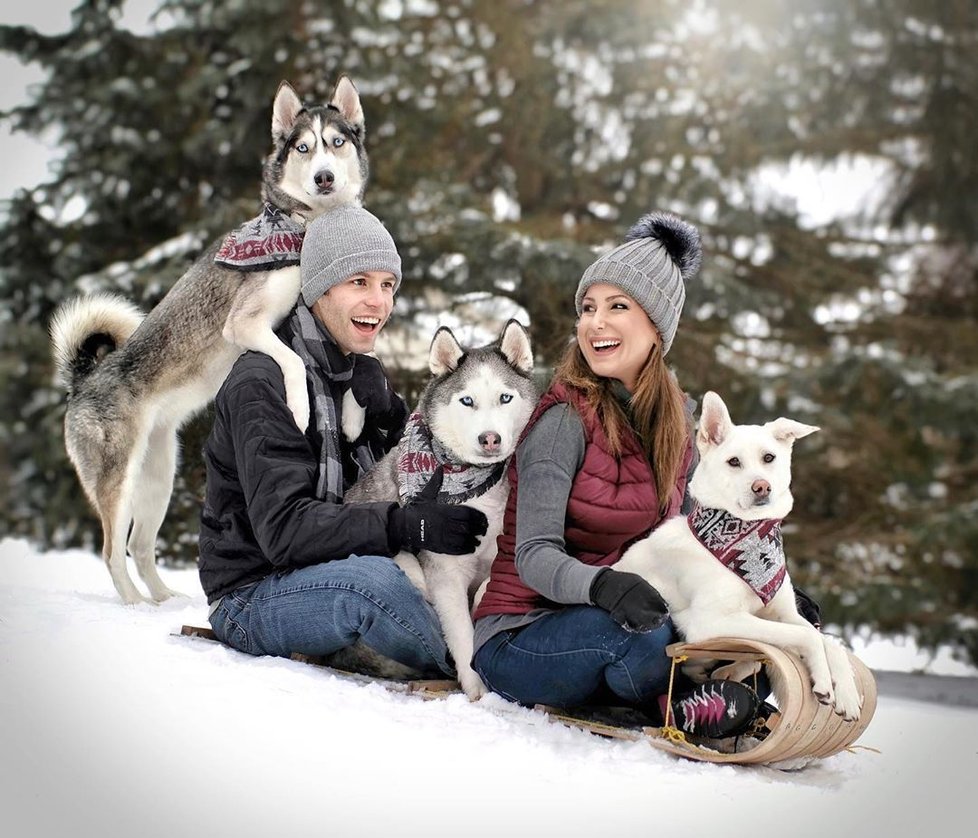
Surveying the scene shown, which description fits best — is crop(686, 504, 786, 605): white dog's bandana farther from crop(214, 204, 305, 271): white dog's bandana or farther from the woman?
crop(214, 204, 305, 271): white dog's bandana

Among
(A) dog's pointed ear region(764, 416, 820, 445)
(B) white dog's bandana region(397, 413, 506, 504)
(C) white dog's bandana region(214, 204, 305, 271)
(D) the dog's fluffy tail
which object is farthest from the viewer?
(D) the dog's fluffy tail

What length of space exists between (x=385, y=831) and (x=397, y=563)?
1.15 m

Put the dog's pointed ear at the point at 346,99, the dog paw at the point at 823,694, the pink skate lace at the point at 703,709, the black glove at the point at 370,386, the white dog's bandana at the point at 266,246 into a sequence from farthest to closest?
1. the dog's pointed ear at the point at 346,99
2. the white dog's bandana at the point at 266,246
3. the black glove at the point at 370,386
4. the pink skate lace at the point at 703,709
5. the dog paw at the point at 823,694

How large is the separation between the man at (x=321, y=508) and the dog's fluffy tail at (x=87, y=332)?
1.30 meters

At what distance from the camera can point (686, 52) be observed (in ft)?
27.9

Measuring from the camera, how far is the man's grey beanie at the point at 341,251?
3.58 meters

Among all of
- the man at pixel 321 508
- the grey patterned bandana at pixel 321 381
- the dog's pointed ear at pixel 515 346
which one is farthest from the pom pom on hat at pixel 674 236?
the grey patterned bandana at pixel 321 381

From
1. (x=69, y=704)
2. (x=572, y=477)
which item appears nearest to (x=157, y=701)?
(x=69, y=704)

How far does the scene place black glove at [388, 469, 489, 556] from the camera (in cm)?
313

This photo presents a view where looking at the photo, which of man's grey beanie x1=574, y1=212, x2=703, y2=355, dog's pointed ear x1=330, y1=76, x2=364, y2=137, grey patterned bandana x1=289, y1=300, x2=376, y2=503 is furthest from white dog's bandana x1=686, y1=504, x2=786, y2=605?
dog's pointed ear x1=330, y1=76, x2=364, y2=137

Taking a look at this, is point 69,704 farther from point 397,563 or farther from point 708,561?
point 708,561

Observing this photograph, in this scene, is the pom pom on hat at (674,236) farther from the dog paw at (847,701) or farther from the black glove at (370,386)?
the dog paw at (847,701)

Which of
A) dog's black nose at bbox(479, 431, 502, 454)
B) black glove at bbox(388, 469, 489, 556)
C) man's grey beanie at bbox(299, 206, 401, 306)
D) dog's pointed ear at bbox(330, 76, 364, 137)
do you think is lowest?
black glove at bbox(388, 469, 489, 556)

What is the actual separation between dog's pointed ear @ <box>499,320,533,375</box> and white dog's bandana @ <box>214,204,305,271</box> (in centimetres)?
94
